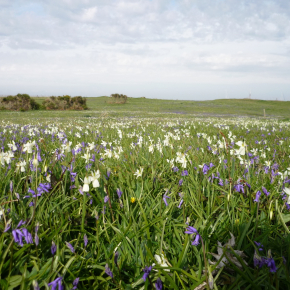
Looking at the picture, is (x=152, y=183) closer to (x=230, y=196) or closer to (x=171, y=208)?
(x=171, y=208)

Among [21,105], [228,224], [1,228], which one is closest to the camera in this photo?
[1,228]

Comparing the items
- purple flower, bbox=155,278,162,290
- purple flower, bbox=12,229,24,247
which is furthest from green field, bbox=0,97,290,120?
purple flower, bbox=155,278,162,290

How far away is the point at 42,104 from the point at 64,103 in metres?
4.18

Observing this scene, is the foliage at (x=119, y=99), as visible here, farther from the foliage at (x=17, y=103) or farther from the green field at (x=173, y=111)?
the foliage at (x=17, y=103)

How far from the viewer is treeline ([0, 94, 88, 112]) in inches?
1639

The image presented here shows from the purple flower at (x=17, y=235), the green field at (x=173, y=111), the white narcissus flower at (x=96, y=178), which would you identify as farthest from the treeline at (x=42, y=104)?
the purple flower at (x=17, y=235)

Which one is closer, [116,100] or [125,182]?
[125,182]

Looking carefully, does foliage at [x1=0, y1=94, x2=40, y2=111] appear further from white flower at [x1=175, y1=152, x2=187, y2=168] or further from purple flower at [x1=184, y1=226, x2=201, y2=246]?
purple flower at [x1=184, y1=226, x2=201, y2=246]

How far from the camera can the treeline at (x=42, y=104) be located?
137 feet

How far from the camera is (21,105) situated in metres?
42.1

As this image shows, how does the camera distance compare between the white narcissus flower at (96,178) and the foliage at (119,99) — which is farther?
the foliage at (119,99)

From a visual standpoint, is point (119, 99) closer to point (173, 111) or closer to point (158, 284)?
point (173, 111)

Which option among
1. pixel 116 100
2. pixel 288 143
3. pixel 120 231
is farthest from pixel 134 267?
pixel 116 100

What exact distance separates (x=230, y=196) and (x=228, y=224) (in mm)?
396
